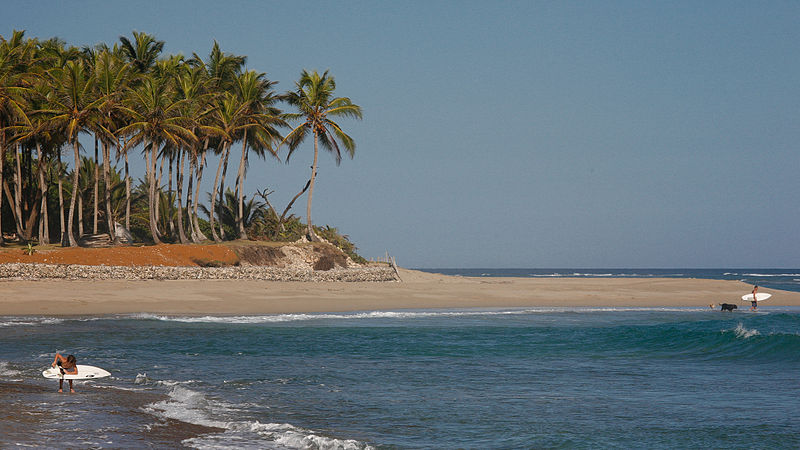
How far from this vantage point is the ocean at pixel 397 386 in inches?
405

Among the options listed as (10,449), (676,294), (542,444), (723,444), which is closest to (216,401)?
(10,449)

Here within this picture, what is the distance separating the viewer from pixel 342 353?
19375 mm

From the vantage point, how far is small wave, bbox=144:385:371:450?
9719 mm

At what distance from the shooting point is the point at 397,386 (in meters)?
14.5

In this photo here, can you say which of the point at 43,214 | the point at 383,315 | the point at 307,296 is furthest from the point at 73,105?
the point at 383,315

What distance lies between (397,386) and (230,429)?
4588 mm

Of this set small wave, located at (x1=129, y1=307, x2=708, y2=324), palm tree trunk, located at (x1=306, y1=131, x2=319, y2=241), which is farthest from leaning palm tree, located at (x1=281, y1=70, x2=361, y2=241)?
small wave, located at (x1=129, y1=307, x2=708, y2=324)

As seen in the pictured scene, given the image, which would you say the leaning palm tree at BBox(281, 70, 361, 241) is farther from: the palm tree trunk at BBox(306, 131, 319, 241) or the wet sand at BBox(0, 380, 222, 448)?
the wet sand at BBox(0, 380, 222, 448)

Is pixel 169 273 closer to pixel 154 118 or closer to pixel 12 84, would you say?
pixel 154 118

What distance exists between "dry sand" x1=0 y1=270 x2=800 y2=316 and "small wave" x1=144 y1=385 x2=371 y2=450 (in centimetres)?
1800

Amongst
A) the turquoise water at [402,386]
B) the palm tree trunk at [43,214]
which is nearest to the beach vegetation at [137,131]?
the palm tree trunk at [43,214]

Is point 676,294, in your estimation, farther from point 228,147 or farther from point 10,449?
point 10,449

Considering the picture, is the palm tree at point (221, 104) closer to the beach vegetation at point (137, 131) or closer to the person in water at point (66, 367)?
the beach vegetation at point (137, 131)

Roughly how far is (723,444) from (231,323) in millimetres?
20231
